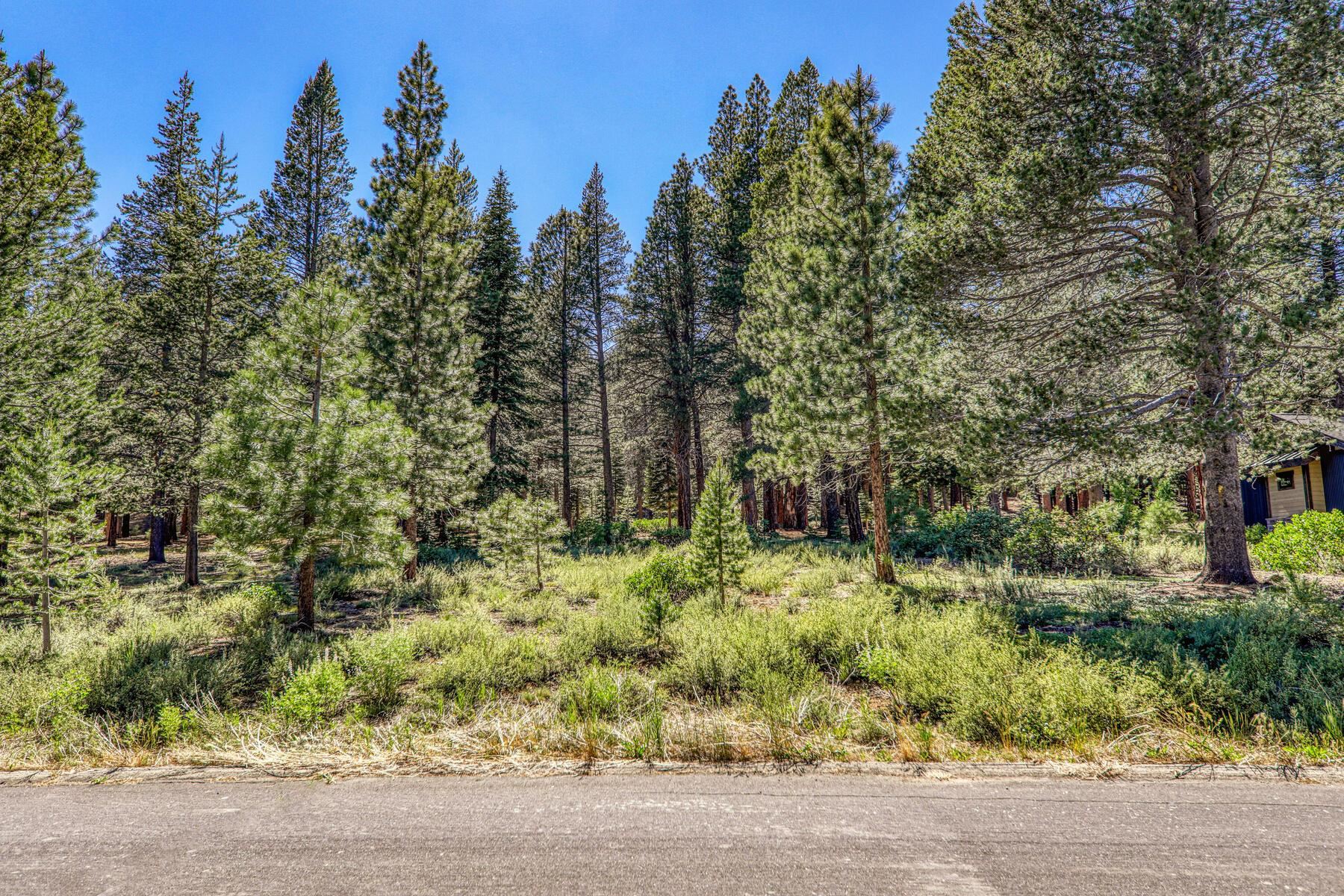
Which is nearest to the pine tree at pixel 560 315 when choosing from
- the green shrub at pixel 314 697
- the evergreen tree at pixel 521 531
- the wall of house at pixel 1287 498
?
the evergreen tree at pixel 521 531

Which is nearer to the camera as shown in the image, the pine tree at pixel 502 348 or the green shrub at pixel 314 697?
the green shrub at pixel 314 697

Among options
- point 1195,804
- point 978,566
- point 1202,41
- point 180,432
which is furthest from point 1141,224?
point 180,432

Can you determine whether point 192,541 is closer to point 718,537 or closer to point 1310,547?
point 718,537

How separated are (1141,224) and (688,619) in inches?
445

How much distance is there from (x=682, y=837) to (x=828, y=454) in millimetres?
10361

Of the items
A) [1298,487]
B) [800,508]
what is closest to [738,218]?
[800,508]

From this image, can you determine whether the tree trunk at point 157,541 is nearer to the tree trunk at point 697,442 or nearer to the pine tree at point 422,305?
the pine tree at point 422,305

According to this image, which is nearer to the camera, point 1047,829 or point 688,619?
point 1047,829

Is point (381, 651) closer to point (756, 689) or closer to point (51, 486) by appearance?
point (756, 689)

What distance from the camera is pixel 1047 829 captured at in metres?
2.71

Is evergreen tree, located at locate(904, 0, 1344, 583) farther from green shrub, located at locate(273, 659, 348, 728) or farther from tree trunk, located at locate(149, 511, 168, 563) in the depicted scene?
tree trunk, located at locate(149, 511, 168, 563)

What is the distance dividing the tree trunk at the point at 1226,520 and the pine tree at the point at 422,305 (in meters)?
16.6

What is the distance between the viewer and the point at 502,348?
71.5 feet

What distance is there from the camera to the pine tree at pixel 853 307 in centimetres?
1064
